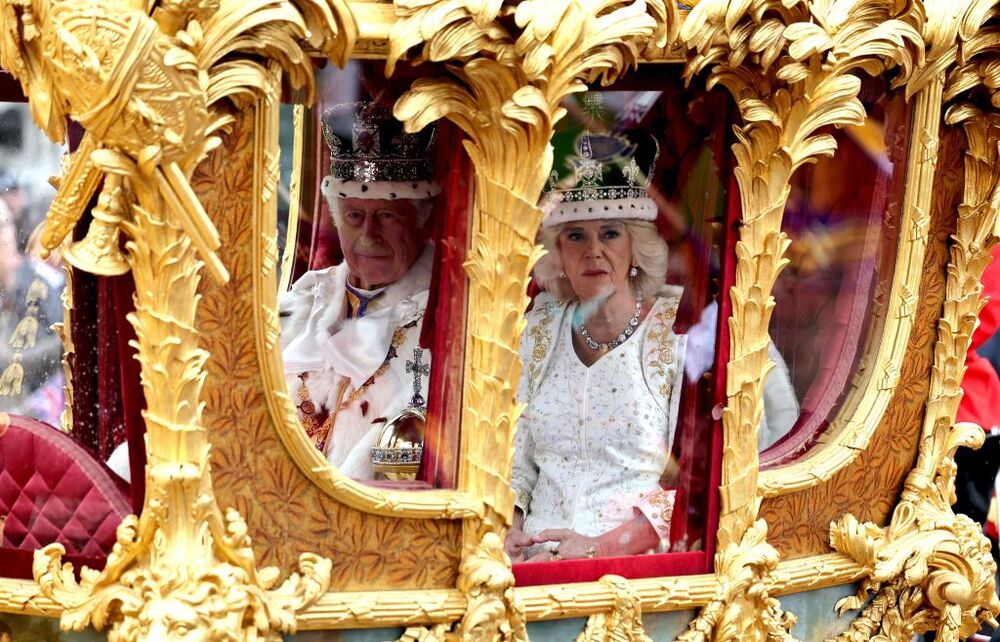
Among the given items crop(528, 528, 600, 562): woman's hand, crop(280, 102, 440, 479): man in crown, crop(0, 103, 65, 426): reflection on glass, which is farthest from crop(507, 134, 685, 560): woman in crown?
crop(0, 103, 65, 426): reflection on glass

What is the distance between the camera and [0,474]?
4.30 meters

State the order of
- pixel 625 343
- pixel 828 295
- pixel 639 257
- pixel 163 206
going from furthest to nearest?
pixel 828 295 < pixel 625 343 < pixel 639 257 < pixel 163 206

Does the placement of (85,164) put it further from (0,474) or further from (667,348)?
(667,348)

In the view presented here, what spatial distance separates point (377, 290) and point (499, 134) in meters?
0.82

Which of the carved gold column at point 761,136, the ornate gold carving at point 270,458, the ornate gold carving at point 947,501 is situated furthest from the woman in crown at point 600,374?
the ornate gold carving at point 947,501

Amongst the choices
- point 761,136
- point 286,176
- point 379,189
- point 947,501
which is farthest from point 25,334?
point 947,501

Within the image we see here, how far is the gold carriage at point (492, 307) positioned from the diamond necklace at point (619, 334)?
4.3 inches

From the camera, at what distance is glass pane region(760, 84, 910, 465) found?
16.3ft

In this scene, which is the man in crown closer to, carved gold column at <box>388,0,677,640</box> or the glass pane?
carved gold column at <box>388,0,677,640</box>

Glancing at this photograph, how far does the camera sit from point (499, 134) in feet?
13.9

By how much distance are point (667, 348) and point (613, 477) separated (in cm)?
30

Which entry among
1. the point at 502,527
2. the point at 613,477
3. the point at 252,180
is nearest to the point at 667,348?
the point at 613,477

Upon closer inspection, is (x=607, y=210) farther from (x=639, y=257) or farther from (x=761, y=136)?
(x=761, y=136)

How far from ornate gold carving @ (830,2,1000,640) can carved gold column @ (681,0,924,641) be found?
0.90ft
